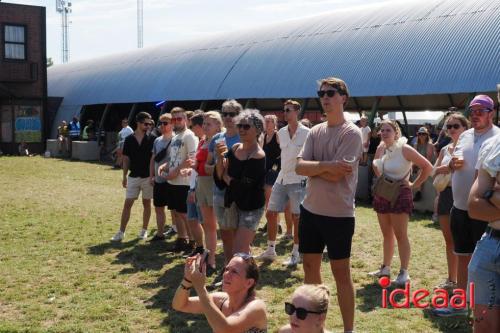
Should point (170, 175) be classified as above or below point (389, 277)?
above

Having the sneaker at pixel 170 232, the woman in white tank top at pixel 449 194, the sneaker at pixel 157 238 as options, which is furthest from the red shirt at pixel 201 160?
the sneaker at pixel 170 232

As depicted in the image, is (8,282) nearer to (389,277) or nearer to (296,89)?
(389,277)

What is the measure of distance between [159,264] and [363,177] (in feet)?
23.9

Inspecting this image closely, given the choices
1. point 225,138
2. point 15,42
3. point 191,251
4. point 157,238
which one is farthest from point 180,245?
point 15,42

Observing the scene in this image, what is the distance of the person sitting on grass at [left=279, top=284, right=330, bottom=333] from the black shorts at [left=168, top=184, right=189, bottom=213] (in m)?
5.07

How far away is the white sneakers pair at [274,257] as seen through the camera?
732 centimetres

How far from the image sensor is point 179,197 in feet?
26.2

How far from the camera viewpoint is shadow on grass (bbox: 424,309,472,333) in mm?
5051

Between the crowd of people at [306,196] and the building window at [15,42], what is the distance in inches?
931

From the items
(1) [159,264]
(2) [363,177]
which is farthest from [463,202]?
(2) [363,177]

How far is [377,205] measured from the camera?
6.37 m

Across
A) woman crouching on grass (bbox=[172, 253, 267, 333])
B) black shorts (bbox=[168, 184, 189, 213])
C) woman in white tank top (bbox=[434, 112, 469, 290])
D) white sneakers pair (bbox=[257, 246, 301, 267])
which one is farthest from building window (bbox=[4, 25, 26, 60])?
woman crouching on grass (bbox=[172, 253, 267, 333])

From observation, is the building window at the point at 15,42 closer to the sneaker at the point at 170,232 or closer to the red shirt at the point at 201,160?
the sneaker at the point at 170,232

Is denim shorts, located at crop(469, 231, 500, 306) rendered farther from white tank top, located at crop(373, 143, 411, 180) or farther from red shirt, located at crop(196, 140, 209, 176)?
red shirt, located at crop(196, 140, 209, 176)
